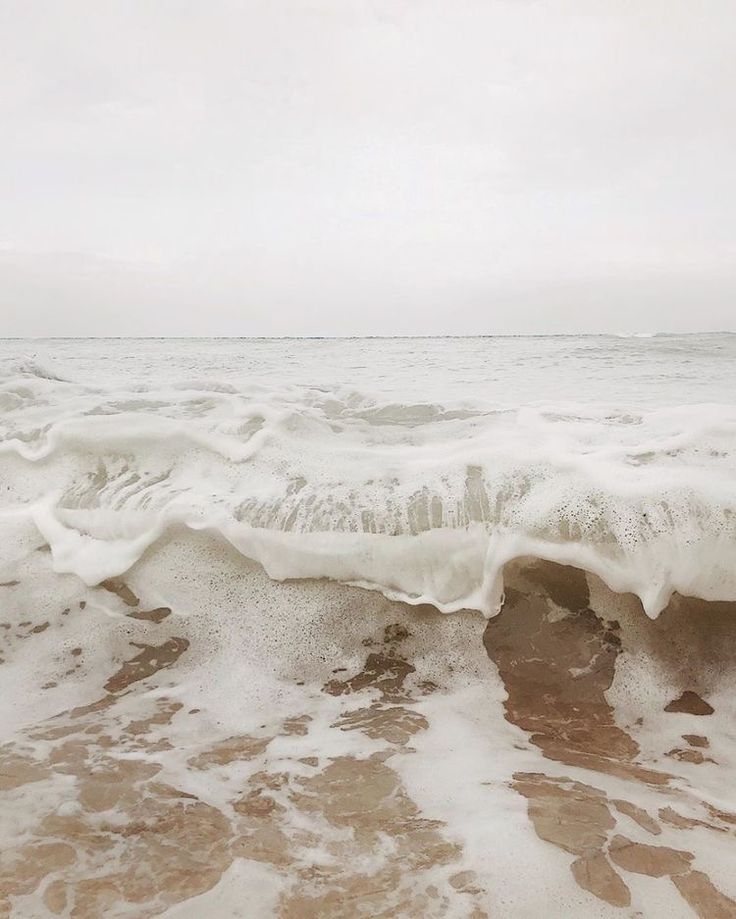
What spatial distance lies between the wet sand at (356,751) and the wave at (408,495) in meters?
0.11

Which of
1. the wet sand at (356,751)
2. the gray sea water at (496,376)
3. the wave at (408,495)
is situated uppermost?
the gray sea water at (496,376)

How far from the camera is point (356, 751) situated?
58.9 inches

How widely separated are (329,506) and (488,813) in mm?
1463

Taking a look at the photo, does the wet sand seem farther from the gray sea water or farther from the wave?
the gray sea water

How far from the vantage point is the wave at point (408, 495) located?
2152mm

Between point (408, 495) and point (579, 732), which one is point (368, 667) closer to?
point (579, 732)

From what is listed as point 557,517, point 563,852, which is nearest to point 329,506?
point 557,517

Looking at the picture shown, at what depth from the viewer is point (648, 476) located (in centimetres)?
238

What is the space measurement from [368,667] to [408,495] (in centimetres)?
79

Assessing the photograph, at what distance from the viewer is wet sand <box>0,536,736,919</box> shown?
1023mm

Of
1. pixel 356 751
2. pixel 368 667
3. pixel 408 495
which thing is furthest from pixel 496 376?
pixel 356 751

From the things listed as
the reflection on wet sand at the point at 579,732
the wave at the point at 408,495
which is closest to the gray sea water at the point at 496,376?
the wave at the point at 408,495

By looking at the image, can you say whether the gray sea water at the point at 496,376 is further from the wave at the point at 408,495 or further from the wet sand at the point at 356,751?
the wet sand at the point at 356,751

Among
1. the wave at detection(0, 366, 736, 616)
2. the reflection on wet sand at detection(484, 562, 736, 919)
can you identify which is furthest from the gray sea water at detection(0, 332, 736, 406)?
the reflection on wet sand at detection(484, 562, 736, 919)
